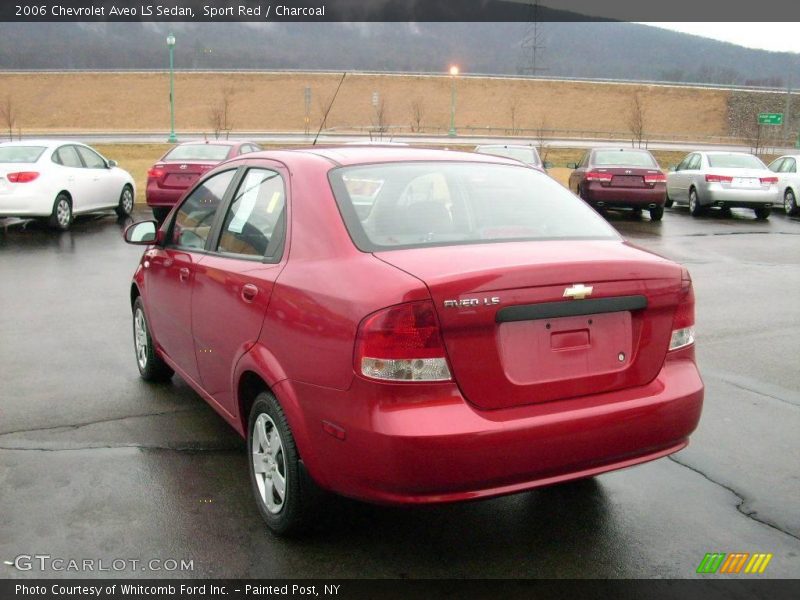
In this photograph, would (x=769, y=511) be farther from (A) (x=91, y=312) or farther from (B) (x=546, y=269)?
(A) (x=91, y=312)

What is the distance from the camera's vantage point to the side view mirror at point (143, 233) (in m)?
5.19

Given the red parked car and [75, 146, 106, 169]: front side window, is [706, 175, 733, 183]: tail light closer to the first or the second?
the red parked car

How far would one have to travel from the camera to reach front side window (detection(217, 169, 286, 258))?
376 cm

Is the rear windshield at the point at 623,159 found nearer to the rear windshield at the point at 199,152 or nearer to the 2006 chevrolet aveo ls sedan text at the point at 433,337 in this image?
the rear windshield at the point at 199,152

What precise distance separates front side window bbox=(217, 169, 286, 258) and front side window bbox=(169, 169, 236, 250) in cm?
23

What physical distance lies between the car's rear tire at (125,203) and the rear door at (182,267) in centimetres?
1195

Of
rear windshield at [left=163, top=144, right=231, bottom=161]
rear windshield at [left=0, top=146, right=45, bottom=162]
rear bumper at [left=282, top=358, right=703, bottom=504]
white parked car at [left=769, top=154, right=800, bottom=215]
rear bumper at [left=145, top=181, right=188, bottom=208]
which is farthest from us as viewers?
white parked car at [left=769, top=154, right=800, bottom=215]

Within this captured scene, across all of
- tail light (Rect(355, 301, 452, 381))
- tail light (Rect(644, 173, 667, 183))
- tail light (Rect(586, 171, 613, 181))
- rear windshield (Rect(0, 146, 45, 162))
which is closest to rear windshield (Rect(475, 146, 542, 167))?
tail light (Rect(586, 171, 613, 181))

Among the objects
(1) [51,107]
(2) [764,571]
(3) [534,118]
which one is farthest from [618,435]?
(1) [51,107]

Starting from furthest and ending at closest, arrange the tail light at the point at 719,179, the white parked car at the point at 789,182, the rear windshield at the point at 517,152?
1. the white parked car at the point at 789,182
2. the tail light at the point at 719,179
3. the rear windshield at the point at 517,152

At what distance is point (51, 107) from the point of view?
89562 millimetres

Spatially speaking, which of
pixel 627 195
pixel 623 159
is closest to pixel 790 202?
pixel 623 159

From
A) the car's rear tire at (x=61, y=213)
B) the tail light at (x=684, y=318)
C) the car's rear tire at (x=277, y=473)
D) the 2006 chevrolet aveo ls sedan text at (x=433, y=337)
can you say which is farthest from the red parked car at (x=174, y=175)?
the tail light at (x=684, y=318)

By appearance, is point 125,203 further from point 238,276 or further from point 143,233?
point 238,276
